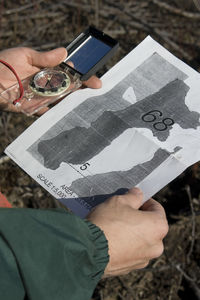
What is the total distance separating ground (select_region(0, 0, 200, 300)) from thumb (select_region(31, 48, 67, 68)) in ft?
1.55

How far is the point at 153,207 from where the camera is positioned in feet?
4.07

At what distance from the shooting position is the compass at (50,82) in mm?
1401

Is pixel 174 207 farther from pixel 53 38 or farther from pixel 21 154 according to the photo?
pixel 53 38

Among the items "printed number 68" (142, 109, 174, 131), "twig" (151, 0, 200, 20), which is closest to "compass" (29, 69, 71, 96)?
"printed number 68" (142, 109, 174, 131)

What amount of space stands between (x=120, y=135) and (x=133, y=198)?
237 millimetres

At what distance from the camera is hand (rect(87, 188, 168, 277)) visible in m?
1.14

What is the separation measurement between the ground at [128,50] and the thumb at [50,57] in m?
0.47

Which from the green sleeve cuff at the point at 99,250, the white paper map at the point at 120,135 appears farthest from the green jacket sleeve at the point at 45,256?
the white paper map at the point at 120,135

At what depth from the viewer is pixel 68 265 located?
3.11ft

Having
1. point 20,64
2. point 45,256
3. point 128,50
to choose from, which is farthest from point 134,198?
point 128,50

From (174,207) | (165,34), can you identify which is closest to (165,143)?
(174,207)

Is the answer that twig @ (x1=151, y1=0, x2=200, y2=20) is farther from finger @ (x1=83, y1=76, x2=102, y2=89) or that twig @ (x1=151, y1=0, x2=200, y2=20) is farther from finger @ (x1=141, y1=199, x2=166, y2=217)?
finger @ (x1=141, y1=199, x2=166, y2=217)

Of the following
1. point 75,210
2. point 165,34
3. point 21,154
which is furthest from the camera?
point 165,34

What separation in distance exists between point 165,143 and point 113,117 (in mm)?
186
